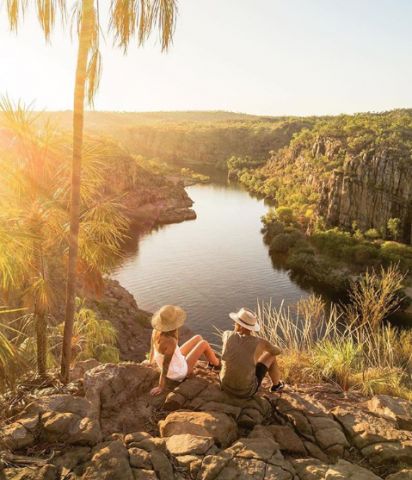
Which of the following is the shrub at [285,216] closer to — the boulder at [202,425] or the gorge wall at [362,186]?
the gorge wall at [362,186]

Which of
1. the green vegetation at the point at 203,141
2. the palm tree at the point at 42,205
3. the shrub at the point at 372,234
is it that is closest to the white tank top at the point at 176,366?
the palm tree at the point at 42,205

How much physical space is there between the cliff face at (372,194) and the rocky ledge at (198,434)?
52.4 metres

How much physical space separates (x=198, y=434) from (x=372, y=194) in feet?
189

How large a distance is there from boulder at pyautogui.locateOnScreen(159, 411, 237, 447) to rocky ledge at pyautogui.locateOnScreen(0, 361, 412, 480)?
13mm

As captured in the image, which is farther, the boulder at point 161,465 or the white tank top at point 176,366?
the white tank top at point 176,366

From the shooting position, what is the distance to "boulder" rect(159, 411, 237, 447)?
17.0 feet

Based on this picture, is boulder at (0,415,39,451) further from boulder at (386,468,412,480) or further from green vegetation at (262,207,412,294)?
green vegetation at (262,207,412,294)

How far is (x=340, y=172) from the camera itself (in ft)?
203

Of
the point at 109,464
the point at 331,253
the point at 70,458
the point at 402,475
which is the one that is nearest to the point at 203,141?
the point at 331,253

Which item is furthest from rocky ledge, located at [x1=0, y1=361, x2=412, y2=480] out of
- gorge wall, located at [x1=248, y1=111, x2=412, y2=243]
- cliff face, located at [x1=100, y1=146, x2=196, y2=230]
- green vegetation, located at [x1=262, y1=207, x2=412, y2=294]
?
cliff face, located at [x1=100, y1=146, x2=196, y2=230]

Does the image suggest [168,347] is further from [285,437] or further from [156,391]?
[285,437]

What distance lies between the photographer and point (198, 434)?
5117mm

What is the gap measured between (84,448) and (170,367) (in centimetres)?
196

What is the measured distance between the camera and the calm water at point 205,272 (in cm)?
3284
